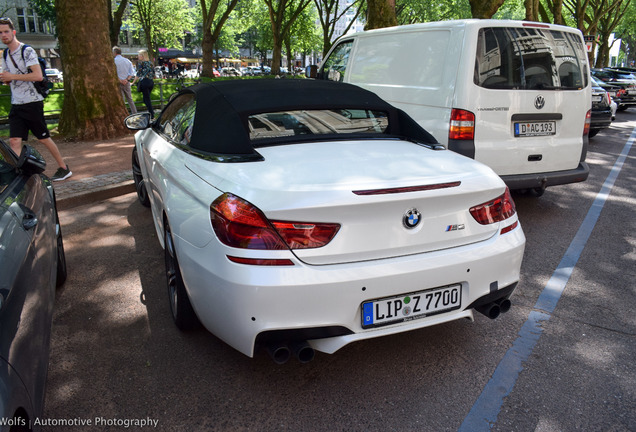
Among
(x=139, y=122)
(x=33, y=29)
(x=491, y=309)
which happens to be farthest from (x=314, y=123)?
(x=33, y=29)

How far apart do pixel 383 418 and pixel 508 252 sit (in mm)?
1114

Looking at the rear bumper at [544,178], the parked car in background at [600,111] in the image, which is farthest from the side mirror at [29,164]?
the parked car in background at [600,111]

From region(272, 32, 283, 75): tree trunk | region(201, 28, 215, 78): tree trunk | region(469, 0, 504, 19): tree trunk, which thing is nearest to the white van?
region(469, 0, 504, 19): tree trunk

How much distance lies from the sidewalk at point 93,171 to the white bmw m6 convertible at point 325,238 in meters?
3.77

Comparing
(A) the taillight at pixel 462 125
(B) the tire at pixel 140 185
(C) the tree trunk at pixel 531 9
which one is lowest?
(B) the tire at pixel 140 185

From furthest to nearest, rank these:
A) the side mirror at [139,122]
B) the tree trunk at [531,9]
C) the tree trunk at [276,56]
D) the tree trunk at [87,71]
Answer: the tree trunk at [276,56] → the tree trunk at [531,9] → the tree trunk at [87,71] → the side mirror at [139,122]

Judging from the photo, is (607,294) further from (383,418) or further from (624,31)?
(624,31)

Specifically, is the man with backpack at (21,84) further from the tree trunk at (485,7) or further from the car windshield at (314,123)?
the tree trunk at (485,7)

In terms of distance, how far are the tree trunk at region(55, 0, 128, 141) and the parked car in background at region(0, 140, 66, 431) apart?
7679mm

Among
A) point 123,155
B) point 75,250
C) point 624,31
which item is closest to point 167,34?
point 624,31

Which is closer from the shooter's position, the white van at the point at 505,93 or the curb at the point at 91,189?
the white van at the point at 505,93

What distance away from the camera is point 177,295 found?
10.7ft

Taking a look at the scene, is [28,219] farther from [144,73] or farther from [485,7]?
[485,7]

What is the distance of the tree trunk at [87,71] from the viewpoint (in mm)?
A: 10250
